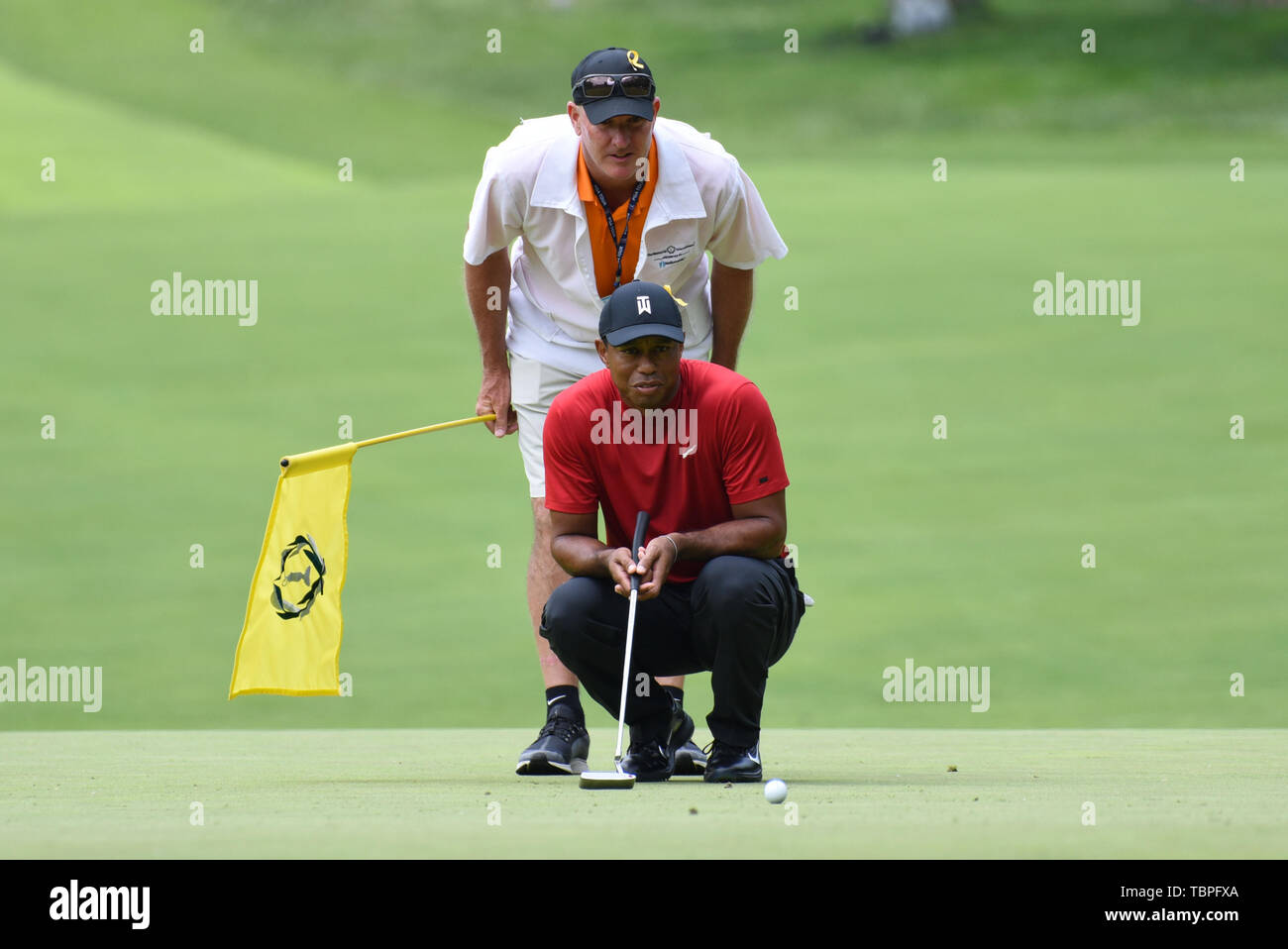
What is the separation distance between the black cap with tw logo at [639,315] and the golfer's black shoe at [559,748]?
3.22 ft

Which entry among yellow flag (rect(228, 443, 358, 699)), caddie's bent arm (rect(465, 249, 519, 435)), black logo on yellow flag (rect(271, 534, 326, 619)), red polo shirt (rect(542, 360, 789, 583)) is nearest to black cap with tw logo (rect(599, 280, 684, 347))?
red polo shirt (rect(542, 360, 789, 583))

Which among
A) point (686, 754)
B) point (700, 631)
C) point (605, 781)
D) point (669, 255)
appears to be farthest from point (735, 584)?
point (669, 255)

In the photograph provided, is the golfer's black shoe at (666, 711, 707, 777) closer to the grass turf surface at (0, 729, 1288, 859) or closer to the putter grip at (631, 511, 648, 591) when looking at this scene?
the grass turf surface at (0, 729, 1288, 859)

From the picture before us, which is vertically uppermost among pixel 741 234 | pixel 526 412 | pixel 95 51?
pixel 95 51

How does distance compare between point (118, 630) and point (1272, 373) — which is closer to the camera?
point (118, 630)

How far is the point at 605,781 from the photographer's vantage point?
423 centimetres

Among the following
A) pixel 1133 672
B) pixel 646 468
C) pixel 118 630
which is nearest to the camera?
pixel 646 468

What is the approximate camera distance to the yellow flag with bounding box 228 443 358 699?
4.77 metres

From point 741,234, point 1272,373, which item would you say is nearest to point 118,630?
point 741,234

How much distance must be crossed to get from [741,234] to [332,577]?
134cm

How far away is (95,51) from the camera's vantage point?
27.7 meters

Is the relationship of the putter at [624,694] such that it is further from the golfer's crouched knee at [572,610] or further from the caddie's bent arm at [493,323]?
the caddie's bent arm at [493,323]

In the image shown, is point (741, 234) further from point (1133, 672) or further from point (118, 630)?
point (118, 630)

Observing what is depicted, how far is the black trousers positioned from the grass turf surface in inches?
9.5
